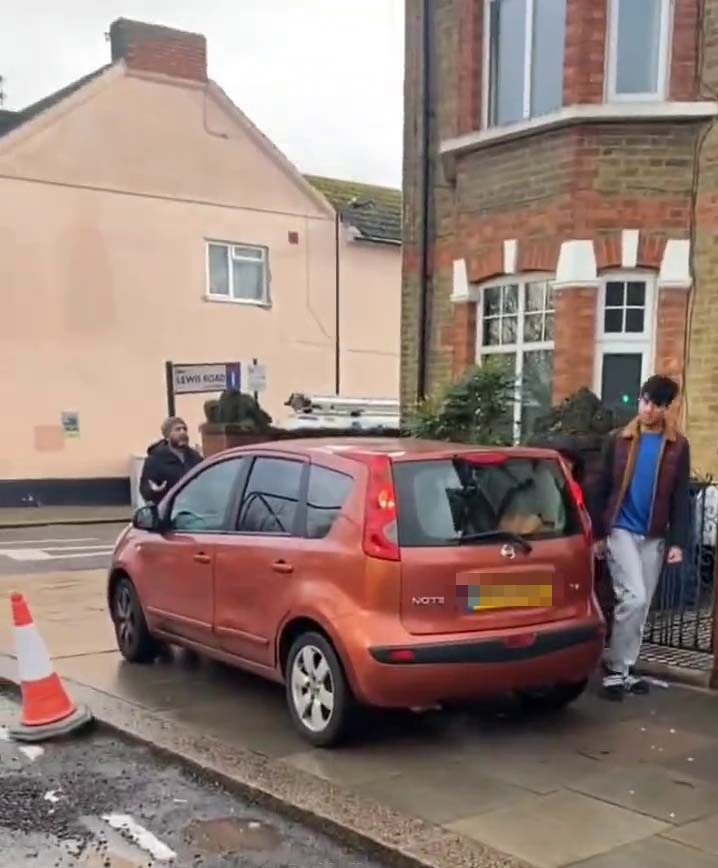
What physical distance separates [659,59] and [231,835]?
25.7ft

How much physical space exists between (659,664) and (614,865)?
2.92 meters

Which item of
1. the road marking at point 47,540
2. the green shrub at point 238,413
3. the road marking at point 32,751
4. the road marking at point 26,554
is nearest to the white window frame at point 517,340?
the green shrub at point 238,413

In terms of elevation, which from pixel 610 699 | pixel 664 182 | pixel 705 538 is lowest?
pixel 610 699

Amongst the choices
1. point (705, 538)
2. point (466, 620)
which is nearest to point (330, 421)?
point (705, 538)

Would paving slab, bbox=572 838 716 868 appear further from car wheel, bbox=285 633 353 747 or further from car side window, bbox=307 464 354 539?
car side window, bbox=307 464 354 539

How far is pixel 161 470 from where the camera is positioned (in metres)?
9.62

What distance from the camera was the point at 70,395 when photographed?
2036 cm

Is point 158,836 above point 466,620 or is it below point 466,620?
below

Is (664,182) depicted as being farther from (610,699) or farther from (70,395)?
(70,395)

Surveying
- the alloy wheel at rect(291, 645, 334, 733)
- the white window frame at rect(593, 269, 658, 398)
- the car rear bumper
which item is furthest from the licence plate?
the white window frame at rect(593, 269, 658, 398)

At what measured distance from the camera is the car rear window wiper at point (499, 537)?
5.25 m

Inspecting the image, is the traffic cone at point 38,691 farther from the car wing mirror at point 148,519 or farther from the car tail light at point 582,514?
the car tail light at point 582,514

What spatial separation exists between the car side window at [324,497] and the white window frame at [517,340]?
181 inches

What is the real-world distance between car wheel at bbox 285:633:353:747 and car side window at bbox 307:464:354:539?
558mm
